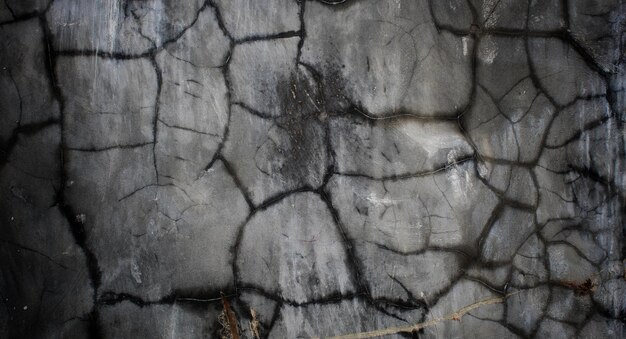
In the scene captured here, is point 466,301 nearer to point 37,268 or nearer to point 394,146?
point 394,146

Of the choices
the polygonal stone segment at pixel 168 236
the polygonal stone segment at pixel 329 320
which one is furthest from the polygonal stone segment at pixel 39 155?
the polygonal stone segment at pixel 329 320

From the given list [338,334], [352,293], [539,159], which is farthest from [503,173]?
[338,334]

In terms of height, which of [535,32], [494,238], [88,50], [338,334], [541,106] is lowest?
[338,334]

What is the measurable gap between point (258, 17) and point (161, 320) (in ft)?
3.73

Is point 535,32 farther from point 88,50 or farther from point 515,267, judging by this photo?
point 88,50

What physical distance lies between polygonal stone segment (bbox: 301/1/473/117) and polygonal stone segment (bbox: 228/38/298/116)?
0.27 ft

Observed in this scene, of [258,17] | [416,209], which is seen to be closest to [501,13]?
[416,209]

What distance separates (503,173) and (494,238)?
251 millimetres

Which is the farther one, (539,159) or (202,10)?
(539,159)

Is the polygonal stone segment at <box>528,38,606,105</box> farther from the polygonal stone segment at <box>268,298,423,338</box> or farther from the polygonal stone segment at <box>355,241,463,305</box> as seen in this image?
the polygonal stone segment at <box>268,298,423,338</box>

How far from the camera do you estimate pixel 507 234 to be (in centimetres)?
197

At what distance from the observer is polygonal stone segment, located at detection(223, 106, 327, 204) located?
1.85m

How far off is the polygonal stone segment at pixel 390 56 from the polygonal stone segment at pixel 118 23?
1.53 feet

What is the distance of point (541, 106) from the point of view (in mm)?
1978
